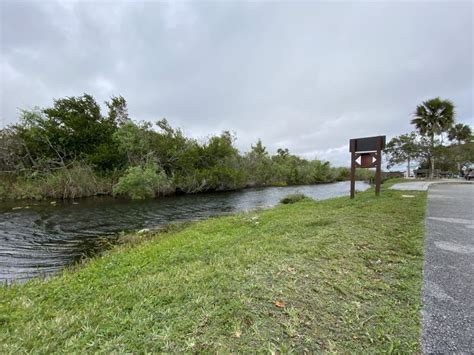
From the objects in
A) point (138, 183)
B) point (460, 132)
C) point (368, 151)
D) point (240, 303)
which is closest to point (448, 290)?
point (240, 303)

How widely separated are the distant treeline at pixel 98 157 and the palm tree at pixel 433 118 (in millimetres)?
17363

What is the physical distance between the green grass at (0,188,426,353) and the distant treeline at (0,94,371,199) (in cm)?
1401

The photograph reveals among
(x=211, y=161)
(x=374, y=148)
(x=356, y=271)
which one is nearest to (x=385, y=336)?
(x=356, y=271)

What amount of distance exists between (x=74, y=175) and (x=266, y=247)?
18.5m

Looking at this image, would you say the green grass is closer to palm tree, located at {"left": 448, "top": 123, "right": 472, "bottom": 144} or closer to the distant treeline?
the distant treeline

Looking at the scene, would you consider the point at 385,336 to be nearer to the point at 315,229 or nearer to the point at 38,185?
the point at 315,229

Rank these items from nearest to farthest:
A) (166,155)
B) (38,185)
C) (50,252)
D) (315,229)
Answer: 1. (315,229)
2. (50,252)
3. (38,185)
4. (166,155)

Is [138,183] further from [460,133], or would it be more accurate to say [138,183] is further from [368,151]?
[460,133]


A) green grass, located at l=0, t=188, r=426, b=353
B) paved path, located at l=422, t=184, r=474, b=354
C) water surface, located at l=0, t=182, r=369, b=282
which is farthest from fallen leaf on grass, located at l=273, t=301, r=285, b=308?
water surface, located at l=0, t=182, r=369, b=282

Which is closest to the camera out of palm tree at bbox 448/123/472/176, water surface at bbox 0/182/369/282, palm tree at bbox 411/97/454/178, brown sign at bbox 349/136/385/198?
water surface at bbox 0/182/369/282

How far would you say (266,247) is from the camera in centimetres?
366

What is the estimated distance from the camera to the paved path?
Answer: 5.26 ft

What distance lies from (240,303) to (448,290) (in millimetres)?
2105

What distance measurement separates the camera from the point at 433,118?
18750 mm
